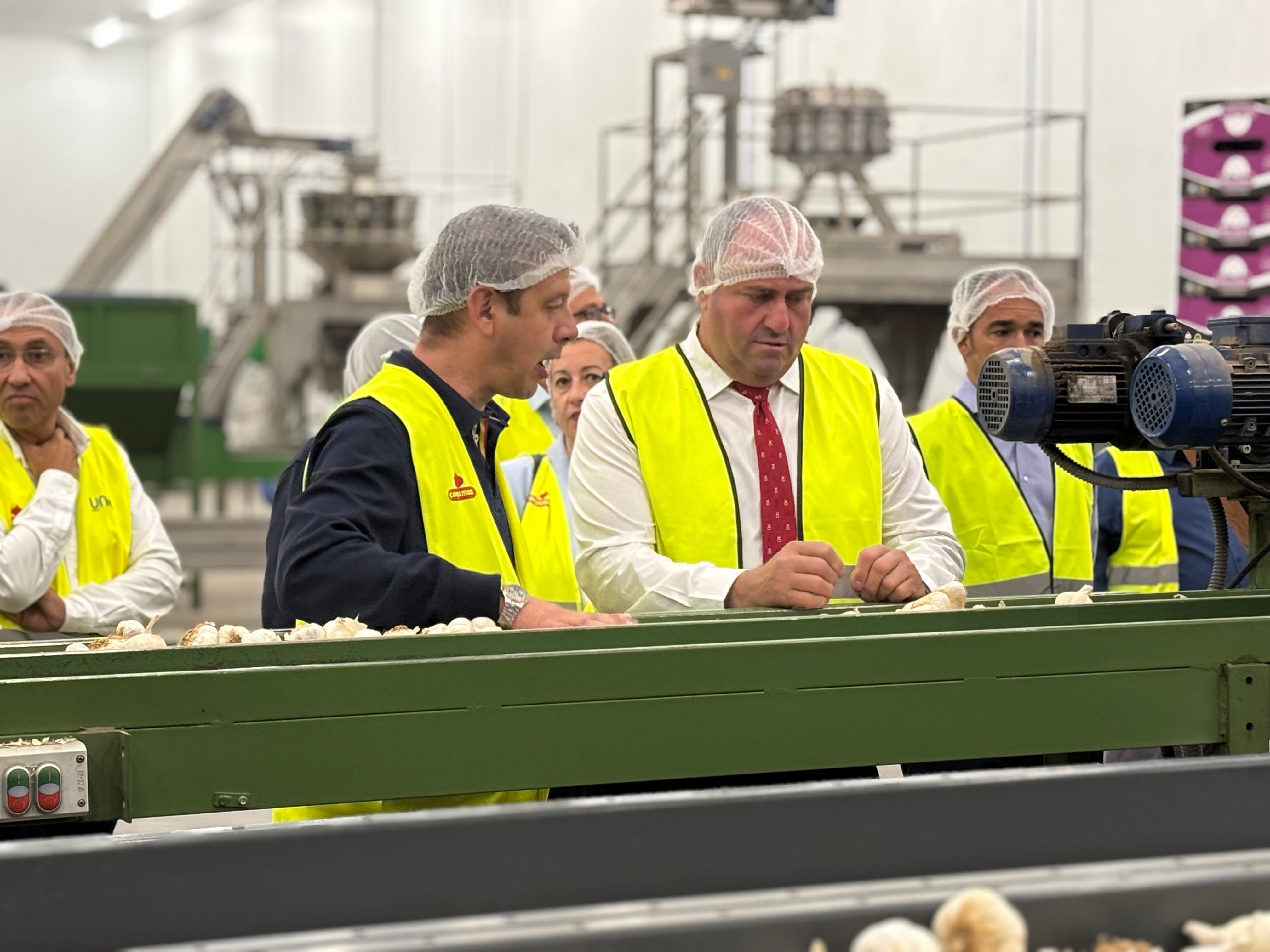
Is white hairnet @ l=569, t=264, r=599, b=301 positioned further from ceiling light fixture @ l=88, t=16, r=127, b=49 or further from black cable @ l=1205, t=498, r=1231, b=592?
ceiling light fixture @ l=88, t=16, r=127, b=49

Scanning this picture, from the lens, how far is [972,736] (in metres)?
1.94

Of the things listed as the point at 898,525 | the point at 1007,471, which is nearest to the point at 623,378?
the point at 898,525

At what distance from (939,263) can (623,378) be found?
20.0 feet

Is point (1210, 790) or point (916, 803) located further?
point (1210, 790)

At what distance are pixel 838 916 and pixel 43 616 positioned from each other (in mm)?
2756

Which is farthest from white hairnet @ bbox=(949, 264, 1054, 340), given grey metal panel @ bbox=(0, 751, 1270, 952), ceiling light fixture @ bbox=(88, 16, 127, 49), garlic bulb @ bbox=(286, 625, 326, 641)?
ceiling light fixture @ bbox=(88, 16, 127, 49)

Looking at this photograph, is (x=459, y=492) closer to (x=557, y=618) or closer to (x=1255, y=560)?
(x=557, y=618)

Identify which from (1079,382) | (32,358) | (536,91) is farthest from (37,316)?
(536,91)

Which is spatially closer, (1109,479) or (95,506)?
(1109,479)

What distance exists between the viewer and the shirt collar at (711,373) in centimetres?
280

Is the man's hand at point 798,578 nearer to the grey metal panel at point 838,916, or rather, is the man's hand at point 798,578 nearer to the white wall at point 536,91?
the grey metal panel at point 838,916

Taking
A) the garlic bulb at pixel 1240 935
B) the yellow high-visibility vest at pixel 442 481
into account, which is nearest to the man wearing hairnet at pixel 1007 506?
the yellow high-visibility vest at pixel 442 481

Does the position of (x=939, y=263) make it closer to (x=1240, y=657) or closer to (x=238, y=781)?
(x=1240, y=657)

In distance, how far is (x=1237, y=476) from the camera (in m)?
2.12
